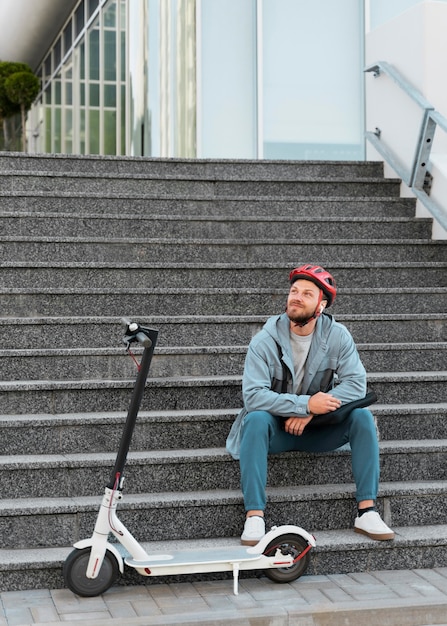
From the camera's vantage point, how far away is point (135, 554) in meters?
4.21

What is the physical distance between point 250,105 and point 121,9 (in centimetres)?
460

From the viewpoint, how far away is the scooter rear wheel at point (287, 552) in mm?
4395

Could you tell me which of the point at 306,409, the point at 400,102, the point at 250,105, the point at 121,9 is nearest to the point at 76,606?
the point at 306,409

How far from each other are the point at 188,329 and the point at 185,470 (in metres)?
1.23

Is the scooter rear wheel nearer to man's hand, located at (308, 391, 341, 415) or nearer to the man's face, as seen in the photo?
man's hand, located at (308, 391, 341, 415)

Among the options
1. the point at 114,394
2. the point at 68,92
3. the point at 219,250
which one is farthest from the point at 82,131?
the point at 114,394

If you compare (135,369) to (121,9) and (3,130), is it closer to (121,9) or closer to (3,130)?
(121,9)

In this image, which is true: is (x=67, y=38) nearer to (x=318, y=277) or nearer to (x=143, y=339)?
(x=318, y=277)

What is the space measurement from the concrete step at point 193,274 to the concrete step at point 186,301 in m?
0.10

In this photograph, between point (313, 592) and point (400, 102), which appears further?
point (400, 102)

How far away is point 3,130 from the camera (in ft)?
76.7

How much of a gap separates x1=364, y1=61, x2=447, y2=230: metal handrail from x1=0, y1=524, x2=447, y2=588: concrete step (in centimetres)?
300

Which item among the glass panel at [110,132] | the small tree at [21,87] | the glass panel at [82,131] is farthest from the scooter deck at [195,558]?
the small tree at [21,87]

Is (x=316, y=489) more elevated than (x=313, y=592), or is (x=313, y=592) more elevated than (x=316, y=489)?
(x=316, y=489)
